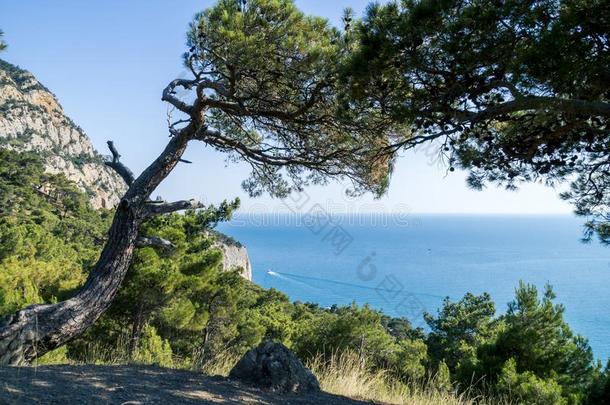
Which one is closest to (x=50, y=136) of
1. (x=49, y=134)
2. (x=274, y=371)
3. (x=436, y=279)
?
(x=49, y=134)

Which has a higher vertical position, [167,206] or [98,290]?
Answer: [167,206]

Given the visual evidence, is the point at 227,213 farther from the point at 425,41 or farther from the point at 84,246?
the point at 84,246

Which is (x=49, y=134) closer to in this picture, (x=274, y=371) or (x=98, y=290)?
(x=98, y=290)

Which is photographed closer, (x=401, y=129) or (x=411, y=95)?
(x=411, y=95)

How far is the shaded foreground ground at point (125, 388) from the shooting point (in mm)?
2117

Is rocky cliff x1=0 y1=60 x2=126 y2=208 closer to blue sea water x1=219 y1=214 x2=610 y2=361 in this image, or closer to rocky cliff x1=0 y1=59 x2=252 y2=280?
rocky cliff x1=0 y1=59 x2=252 y2=280

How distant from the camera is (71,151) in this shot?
72.8 metres

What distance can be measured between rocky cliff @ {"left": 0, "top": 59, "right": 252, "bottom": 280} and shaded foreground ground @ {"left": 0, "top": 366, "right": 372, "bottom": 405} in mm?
51677

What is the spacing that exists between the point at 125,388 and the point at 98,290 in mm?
1510

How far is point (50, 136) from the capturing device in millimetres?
68562

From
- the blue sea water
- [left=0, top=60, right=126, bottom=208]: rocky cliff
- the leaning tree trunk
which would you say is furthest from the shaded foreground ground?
[left=0, top=60, right=126, bottom=208]: rocky cliff

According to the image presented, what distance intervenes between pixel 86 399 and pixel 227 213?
9505 millimetres

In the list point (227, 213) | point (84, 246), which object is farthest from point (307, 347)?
point (84, 246)

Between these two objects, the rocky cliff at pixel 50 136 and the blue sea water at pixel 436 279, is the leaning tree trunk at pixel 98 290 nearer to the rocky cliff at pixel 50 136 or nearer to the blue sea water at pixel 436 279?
the blue sea water at pixel 436 279
